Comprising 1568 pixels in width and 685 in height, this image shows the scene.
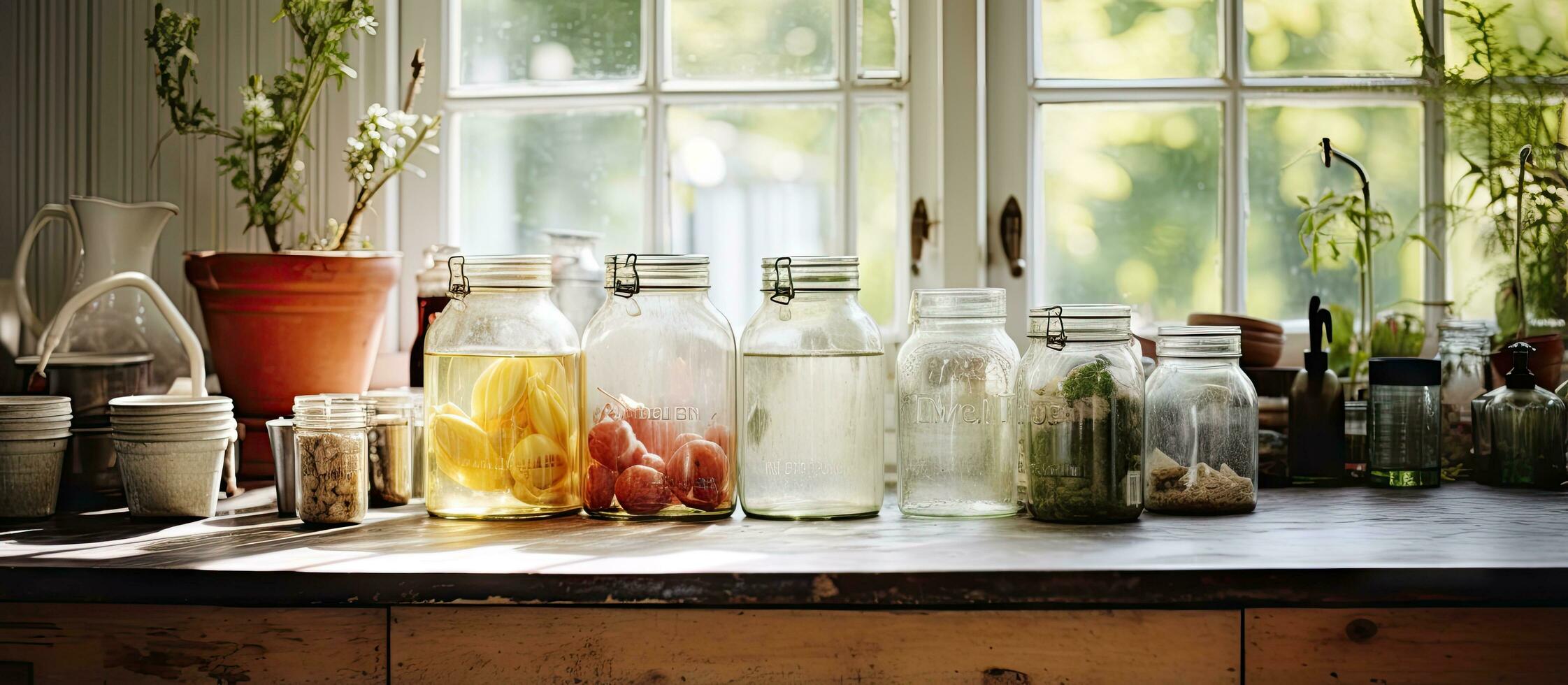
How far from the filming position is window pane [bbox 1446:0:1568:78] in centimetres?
170

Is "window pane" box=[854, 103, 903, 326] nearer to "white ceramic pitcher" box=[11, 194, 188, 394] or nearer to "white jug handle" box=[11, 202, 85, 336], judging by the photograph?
"white ceramic pitcher" box=[11, 194, 188, 394]

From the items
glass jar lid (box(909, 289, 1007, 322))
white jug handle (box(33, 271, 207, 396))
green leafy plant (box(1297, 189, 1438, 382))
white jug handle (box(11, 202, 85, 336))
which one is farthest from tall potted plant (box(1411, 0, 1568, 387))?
white jug handle (box(11, 202, 85, 336))

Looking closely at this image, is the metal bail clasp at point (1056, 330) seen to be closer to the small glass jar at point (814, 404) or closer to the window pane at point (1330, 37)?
the small glass jar at point (814, 404)

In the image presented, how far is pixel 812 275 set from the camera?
129 centimetres

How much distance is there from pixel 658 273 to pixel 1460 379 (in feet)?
3.55

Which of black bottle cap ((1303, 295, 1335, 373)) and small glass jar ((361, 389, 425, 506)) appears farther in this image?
black bottle cap ((1303, 295, 1335, 373))

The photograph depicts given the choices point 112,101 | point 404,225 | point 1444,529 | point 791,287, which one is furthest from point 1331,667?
point 112,101

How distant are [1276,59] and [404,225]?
1325 mm

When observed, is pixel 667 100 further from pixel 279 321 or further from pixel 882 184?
pixel 279 321

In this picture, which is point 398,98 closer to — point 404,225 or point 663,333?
point 404,225

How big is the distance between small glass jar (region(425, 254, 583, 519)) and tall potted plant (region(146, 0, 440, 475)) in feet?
0.74

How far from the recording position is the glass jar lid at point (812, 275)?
1281 millimetres

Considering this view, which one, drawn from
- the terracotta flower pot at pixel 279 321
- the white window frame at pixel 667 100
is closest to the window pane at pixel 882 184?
the white window frame at pixel 667 100

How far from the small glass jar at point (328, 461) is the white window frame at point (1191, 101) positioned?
0.92 meters
